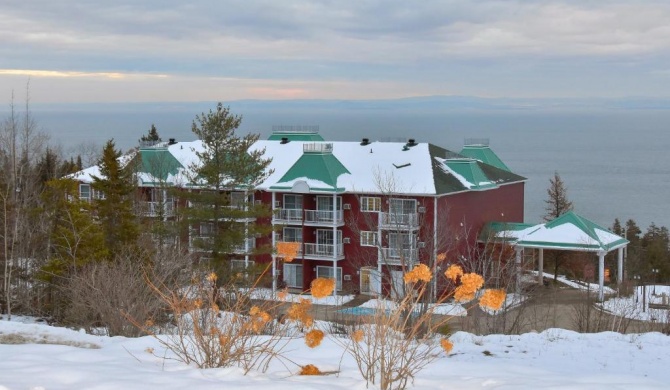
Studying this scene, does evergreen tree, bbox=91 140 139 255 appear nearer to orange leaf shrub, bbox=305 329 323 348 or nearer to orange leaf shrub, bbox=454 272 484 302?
orange leaf shrub, bbox=305 329 323 348

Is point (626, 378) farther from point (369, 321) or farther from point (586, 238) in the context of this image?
point (586, 238)

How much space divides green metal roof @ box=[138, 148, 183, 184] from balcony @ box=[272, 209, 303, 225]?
609 cm

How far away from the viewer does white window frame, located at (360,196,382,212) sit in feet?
112

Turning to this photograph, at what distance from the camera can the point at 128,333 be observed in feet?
41.8

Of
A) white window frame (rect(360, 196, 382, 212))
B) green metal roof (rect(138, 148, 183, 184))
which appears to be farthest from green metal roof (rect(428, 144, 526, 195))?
green metal roof (rect(138, 148, 183, 184))

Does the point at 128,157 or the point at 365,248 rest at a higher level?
the point at 128,157

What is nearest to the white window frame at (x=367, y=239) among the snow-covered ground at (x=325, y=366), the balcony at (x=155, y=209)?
the balcony at (x=155, y=209)

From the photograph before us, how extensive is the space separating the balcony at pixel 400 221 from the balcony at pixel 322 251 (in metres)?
2.83

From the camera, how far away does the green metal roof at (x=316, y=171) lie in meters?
33.9

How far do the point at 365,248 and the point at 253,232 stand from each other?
285 inches

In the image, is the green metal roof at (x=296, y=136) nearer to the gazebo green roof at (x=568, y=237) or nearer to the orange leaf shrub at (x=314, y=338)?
the gazebo green roof at (x=568, y=237)

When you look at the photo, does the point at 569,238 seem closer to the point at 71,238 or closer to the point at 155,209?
the point at 155,209


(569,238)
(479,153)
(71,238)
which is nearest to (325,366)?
(71,238)

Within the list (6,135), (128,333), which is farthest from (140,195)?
(128,333)
